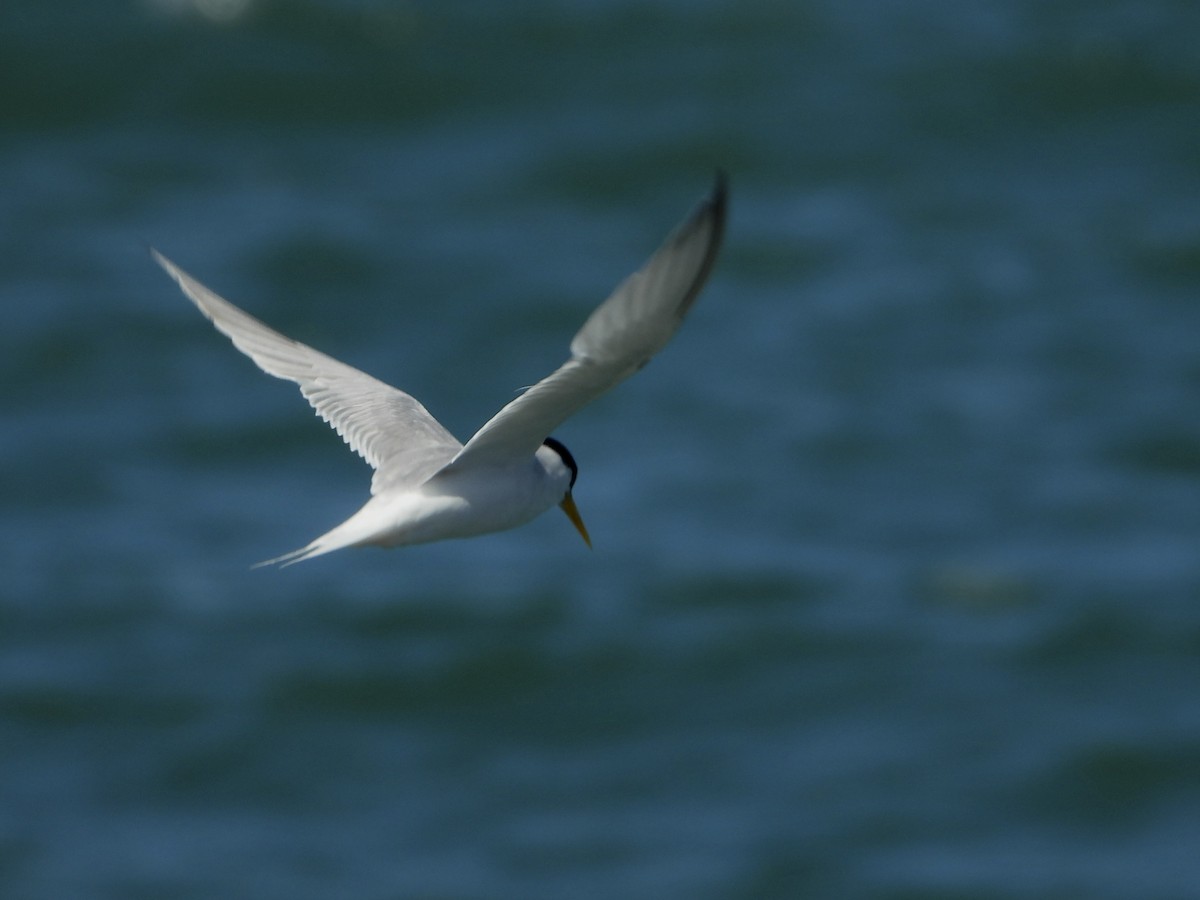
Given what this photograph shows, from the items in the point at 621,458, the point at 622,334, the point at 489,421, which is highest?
the point at 621,458

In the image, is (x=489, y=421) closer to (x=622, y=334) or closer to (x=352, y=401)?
(x=352, y=401)

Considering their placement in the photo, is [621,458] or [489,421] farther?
[621,458]

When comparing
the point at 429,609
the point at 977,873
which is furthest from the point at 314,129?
the point at 977,873

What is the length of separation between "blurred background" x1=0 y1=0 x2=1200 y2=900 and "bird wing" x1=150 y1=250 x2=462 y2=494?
1275cm

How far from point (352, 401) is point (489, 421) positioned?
122 cm

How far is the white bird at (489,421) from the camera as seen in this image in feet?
19.0

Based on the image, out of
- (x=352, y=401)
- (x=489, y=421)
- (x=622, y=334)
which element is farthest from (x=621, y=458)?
(x=622, y=334)

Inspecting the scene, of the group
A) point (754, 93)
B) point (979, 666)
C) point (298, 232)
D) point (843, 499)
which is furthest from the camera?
point (754, 93)

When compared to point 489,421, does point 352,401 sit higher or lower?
higher

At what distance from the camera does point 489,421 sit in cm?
768

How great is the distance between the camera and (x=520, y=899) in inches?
814

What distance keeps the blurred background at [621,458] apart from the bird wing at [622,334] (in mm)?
14360

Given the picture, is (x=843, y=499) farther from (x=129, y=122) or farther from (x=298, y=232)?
(x=129, y=122)

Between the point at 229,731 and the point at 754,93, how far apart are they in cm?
1459
